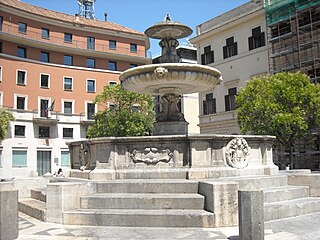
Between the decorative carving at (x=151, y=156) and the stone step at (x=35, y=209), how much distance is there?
248 cm

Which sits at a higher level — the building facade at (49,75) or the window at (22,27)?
the window at (22,27)

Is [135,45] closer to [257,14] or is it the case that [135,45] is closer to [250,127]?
[257,14]

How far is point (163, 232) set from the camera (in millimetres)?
6926

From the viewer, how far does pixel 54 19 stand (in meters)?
39.2

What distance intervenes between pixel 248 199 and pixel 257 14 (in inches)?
1136

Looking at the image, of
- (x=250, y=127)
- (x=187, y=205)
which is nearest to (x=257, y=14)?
(x=250, y=127)

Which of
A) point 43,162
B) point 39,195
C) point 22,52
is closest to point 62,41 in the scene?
point 22,52

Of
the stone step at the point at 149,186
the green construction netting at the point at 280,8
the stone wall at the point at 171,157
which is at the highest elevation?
the green construction netting at the point at 280,8

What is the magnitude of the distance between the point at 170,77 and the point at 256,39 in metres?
24.1

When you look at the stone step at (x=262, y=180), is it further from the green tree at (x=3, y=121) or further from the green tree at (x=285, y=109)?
the green tree at (x=3, y=121)

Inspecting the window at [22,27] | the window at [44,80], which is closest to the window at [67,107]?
the window at [44,80]

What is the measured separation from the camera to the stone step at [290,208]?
7691 millimetres

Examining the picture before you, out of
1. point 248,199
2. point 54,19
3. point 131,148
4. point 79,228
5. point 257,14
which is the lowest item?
point 79,228

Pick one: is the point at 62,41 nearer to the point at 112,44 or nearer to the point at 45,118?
the point at 112,44
